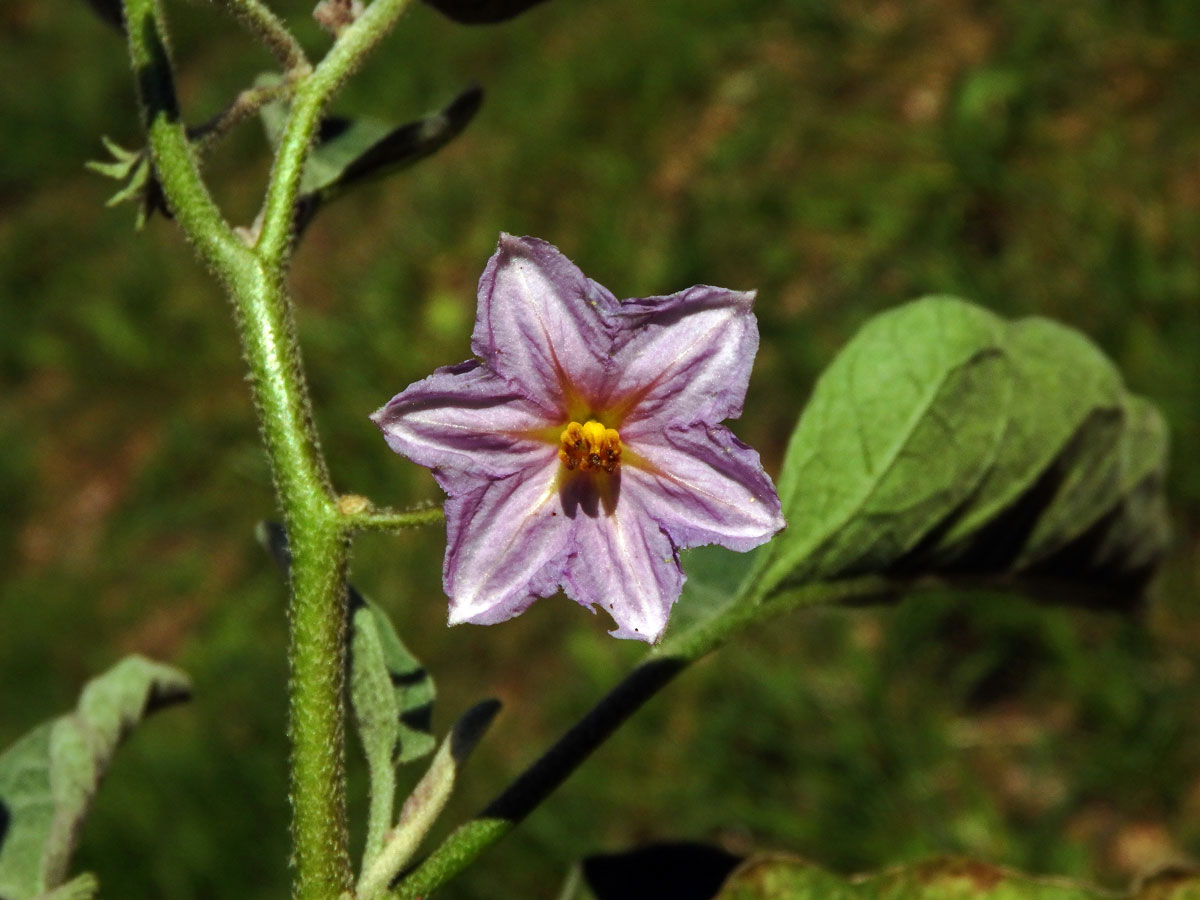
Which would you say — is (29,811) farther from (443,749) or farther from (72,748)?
(443,749)

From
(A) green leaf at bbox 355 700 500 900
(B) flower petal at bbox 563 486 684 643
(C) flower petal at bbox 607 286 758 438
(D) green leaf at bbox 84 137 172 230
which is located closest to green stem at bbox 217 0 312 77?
(D) green leaf at bbox 84 137 172 230

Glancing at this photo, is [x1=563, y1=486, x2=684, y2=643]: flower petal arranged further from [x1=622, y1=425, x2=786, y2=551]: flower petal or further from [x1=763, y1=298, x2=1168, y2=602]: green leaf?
[x1=763, y1=298, x2=1168, y2=602]: green leaf

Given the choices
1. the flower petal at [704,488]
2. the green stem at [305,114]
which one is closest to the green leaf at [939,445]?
the flower petal at [704,488]

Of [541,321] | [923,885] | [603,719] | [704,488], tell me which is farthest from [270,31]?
[923,885]

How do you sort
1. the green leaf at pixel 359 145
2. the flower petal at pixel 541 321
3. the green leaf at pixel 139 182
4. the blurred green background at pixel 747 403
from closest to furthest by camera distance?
the flower petal at pixel 541 321 < the green leaf at pixel 139 182 < the green leaf at pixel 359 145 < the blurred green background at pixel 747 403

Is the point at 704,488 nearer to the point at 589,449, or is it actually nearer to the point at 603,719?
the point at 589,449

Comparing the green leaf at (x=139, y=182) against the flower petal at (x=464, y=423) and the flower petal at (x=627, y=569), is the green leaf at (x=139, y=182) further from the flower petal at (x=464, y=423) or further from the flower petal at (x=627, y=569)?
the flower petal at (x=627, y=569)
